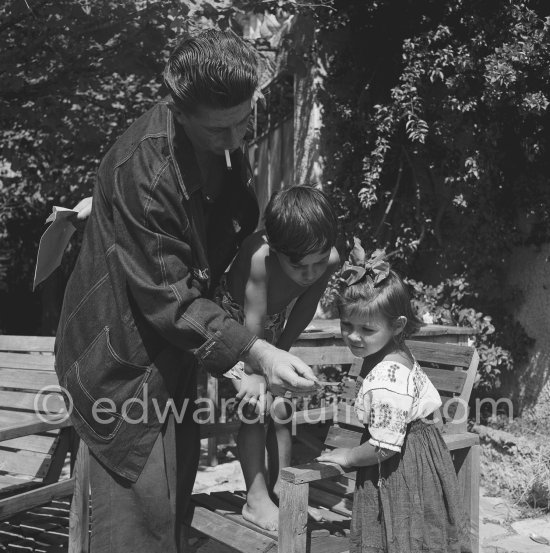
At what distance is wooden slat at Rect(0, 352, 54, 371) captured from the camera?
326 cm

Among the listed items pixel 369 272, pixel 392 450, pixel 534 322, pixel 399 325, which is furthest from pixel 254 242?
pixel 534 322

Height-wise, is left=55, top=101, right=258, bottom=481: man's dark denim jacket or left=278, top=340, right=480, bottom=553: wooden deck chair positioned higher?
left=55, top=101, right=258, bottom=481: man's dark denim jacket

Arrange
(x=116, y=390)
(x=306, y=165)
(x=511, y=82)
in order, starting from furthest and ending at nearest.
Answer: (x=306, y=165)
(x=511, y=82)
(x=116, y=390)

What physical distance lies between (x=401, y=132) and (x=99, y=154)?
6.79 ft

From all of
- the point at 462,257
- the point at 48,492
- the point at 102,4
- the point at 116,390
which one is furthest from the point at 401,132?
the point at 116,390

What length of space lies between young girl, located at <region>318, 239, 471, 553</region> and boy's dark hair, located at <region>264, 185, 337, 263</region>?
0.59 feet

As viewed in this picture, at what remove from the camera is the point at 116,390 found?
164 cm

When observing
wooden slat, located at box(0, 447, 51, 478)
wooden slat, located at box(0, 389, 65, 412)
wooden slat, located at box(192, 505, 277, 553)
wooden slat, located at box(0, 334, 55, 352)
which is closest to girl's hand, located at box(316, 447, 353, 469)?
wooden slat, located at box(192, 505, 277, 553)

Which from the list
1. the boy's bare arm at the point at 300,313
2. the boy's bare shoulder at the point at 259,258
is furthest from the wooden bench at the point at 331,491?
the boy's bare shoulder at the point at 259,258

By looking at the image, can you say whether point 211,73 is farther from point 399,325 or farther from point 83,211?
point 399,325

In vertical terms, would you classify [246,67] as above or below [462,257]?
above

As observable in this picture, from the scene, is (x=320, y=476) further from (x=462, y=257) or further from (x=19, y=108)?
(x=19, y=108)

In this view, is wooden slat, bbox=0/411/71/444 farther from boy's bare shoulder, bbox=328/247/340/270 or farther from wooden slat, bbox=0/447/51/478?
boy's bare shoulder, bbox=328/247/340/270

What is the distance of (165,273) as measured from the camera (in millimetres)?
1521
